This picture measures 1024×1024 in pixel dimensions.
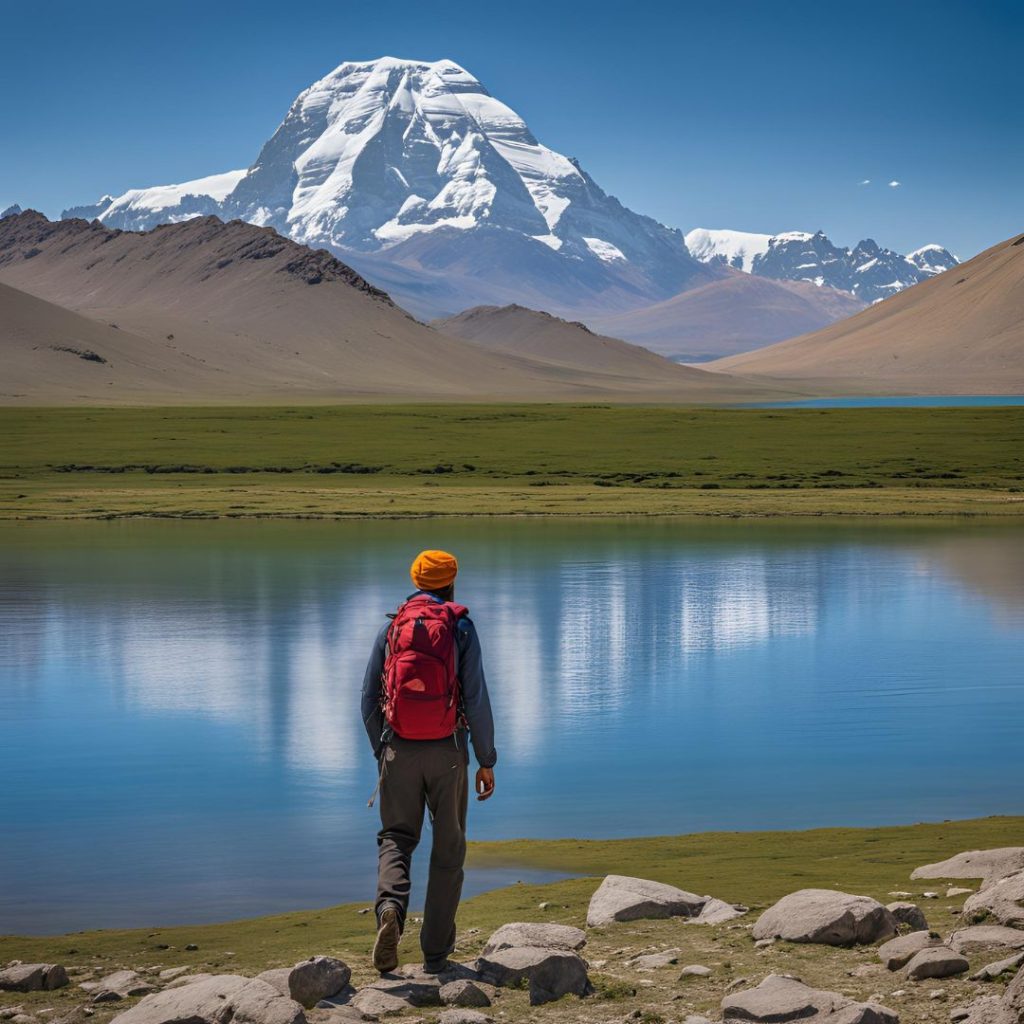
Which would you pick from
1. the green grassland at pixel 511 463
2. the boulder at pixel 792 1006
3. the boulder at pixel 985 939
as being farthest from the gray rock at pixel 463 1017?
the green grassland at pixel 511 463

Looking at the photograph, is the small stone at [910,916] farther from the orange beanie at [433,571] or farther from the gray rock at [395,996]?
the orange beanie at [433,571]

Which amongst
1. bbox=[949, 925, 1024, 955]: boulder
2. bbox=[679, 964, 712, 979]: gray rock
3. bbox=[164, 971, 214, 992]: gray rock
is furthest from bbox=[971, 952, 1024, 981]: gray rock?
bbox=[164, 971, 214, 992]: gray rock

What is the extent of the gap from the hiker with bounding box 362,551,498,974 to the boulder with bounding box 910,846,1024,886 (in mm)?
3867

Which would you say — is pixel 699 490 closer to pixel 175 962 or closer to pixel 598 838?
pixel 598 838

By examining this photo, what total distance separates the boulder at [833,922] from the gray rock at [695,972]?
2.50 feet

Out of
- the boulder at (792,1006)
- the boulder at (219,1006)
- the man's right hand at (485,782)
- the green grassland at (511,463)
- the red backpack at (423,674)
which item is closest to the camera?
the boulder at (792,1006)

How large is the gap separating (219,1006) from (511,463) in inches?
3138

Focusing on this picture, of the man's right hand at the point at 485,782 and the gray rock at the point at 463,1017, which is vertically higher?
the man's right hand at the point at 485,782

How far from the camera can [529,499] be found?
66938 mm

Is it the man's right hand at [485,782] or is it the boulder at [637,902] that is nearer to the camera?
the man's right hand at [485,782]

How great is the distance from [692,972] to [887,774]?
841 cm

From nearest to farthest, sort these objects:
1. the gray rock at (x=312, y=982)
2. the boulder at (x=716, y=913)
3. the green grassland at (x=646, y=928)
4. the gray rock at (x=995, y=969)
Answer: the gray rock at (x=995, y=969) < the gray rock at (x=312, y=982) < the green grassland at (x=646, y=928) < the boulder at (x=716, y=913)

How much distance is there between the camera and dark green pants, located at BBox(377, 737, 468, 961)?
9695mm

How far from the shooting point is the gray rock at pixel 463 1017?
8.58 meters
